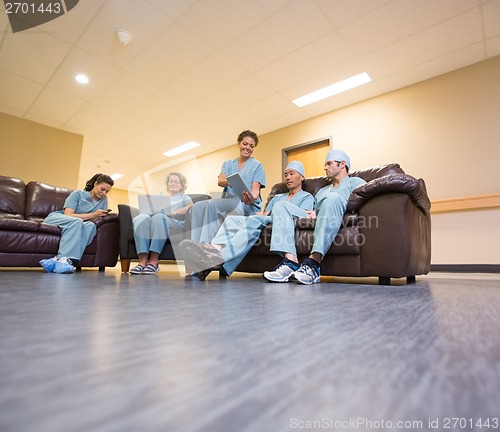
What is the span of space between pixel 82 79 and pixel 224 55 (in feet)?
6.93

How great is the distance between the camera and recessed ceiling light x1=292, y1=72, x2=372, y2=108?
13.3 feet

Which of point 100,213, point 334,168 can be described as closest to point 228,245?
point 334,168

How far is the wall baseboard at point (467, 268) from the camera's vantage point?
10.9ft

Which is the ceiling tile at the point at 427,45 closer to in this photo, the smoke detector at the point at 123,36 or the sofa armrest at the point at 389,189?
the sofa armrest at the point at 389,189

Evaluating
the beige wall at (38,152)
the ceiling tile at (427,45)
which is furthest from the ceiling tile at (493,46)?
the beige wall at (38,152)

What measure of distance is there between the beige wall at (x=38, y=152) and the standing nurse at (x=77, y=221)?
292 cm

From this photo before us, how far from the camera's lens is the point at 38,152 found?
521cm

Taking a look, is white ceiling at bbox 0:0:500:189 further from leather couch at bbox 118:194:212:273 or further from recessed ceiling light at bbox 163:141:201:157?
leather couch at bbox 118:194:212:273

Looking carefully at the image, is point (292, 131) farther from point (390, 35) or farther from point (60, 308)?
point (60, 308)

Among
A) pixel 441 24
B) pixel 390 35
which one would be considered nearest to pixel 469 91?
pixel 441 24

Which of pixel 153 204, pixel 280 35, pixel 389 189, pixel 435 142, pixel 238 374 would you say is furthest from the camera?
pixel 435 142

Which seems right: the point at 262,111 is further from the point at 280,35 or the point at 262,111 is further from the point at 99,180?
the point at 99,180

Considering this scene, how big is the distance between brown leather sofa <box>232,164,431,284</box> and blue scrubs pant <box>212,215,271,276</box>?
300mm

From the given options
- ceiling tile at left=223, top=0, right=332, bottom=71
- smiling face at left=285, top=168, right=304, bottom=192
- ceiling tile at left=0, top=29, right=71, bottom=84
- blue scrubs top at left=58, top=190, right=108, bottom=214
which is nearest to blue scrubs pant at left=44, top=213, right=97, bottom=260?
blue scrubs top at left=58, top=190, right=108, bottom=214
